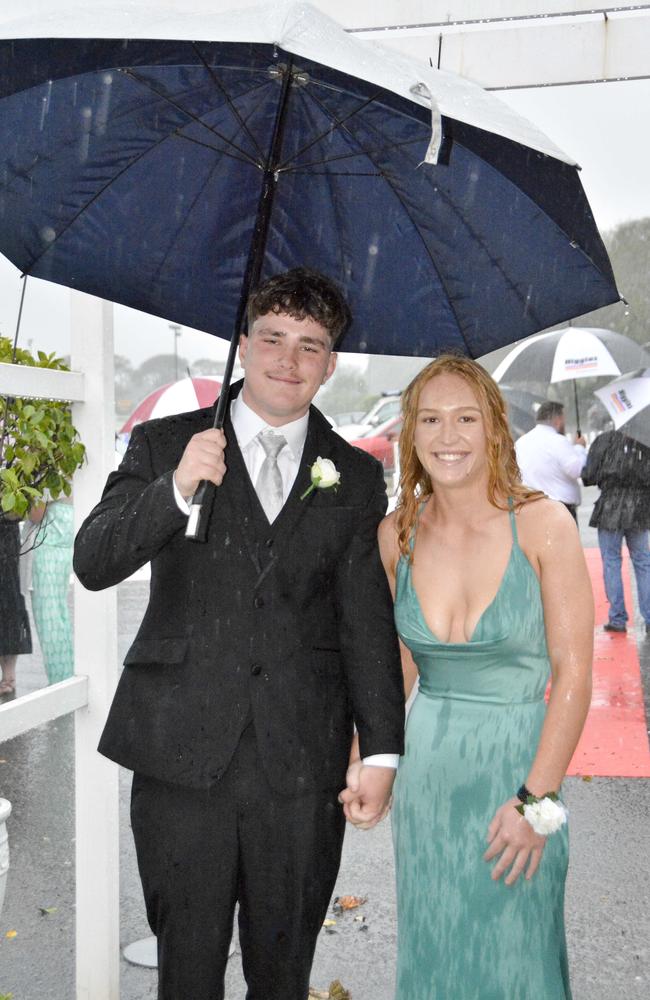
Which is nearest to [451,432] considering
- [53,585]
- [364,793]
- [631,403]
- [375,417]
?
[364,793]

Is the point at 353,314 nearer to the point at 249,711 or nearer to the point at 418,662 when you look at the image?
the point at 418,662

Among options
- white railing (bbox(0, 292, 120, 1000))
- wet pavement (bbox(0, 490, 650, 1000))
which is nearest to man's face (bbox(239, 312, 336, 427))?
white railing (bbox(0, 292, 120, 1000))

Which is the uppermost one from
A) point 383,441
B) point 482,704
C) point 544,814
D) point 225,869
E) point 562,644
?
point 383,441

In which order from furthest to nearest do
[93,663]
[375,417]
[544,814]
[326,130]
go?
[375,417], [93,663], [326,130], [544,814]

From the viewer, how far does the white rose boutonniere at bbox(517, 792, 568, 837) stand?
2680 mm

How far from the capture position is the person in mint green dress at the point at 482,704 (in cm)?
275

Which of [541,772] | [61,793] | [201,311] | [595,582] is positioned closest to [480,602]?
[541,772]

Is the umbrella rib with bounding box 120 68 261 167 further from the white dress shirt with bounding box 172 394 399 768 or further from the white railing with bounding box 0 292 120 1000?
the white railing with bounding box 0 292 120 1000

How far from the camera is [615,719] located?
7.73 metres

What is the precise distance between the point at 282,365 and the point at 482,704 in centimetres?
106

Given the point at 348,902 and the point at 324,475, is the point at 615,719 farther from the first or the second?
the point at 324,475

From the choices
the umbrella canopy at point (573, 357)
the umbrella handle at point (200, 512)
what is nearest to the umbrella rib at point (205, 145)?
the umbrella handle at point (200, 512)

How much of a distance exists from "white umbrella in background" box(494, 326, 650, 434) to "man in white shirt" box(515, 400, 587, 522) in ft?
1.52

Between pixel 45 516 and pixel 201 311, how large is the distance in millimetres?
874
